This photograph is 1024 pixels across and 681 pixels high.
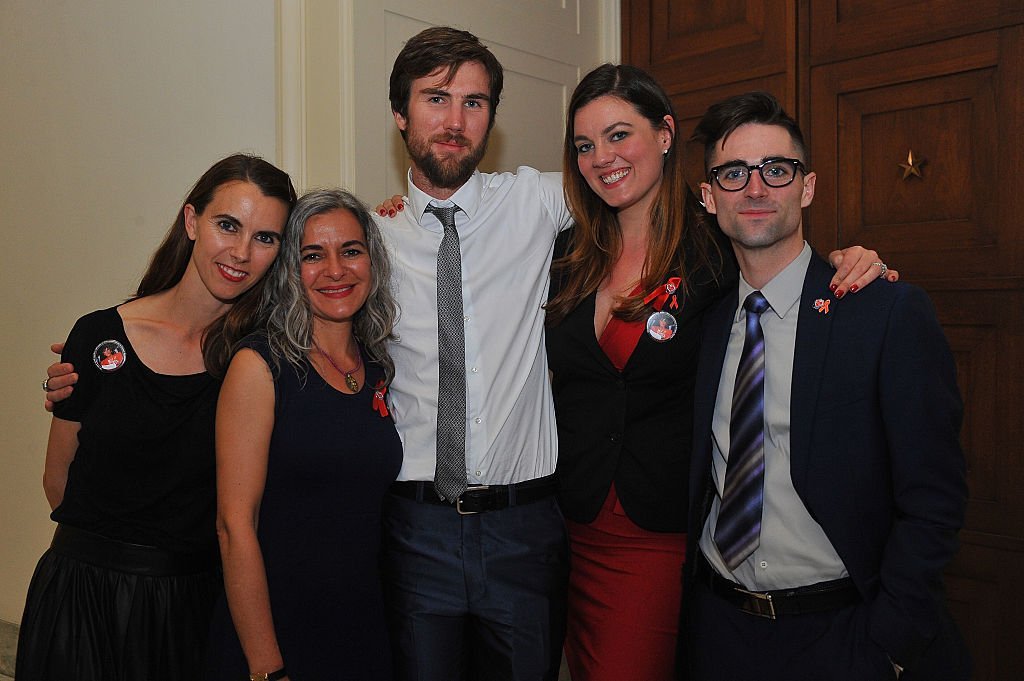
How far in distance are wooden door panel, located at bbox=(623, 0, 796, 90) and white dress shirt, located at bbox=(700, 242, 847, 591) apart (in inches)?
67.9

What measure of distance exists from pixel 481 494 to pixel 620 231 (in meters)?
0.84

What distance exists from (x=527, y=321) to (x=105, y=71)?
238 cm

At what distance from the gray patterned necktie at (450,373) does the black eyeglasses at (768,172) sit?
28.9 inches

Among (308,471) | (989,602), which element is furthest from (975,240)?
(308,471)

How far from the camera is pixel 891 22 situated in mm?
3074

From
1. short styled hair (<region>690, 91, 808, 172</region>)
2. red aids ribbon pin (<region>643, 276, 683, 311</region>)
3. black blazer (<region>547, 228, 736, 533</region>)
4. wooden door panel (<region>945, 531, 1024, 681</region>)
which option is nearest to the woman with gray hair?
black blazer (<region>547, 228, 736, 533</region>)

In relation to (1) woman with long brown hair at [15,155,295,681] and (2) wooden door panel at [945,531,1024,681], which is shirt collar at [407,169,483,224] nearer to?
(1) woman with long brown hair at [15,155,295,681]

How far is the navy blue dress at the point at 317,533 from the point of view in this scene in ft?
6.67

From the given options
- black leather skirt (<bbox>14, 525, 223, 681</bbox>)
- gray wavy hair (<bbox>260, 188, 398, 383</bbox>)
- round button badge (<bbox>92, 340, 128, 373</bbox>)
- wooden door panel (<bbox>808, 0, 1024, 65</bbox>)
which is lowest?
black leather skirt (<bbox>14, 525, 223, 681</bbox>)

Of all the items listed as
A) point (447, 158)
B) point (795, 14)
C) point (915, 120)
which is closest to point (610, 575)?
point (447, 158)

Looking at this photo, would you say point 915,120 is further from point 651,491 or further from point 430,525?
point 430,525

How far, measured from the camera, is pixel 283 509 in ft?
6.71

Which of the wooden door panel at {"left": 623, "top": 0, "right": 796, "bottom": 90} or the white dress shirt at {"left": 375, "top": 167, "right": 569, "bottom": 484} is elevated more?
the wooden door panel at {"left": 623, "top": 0, "right": 796, "bottom": 90}

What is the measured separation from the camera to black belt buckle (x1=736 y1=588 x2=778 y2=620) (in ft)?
6.07
